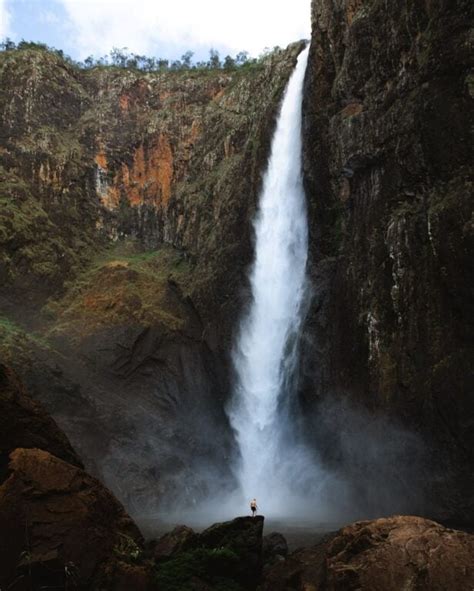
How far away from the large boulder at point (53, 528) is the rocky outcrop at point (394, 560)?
12.4 ft

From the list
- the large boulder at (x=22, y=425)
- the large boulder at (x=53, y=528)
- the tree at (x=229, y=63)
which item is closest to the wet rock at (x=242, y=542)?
the large boulder at (x=53, y=528)

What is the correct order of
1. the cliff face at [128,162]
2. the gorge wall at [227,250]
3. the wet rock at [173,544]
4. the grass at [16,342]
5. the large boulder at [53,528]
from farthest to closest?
the cliff face at [128,162], the grass at [16,342], the gorge wall at [227,250], the wet rock at [173,544], the large boulder at [53,528]

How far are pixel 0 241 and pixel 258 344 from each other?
17141 millimetres

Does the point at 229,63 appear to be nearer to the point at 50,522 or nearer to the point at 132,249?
the point at 132,249

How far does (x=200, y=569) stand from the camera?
13141 mm

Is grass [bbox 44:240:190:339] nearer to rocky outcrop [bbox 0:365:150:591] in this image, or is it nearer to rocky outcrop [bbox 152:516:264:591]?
rocky outcrop [bbox 152:516:264:591]

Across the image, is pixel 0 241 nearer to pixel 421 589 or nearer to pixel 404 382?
pixel 404 382

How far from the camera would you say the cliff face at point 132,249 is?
2892cm

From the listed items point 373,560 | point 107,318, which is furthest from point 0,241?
point 373,560

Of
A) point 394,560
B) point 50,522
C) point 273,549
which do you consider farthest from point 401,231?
point 50,522

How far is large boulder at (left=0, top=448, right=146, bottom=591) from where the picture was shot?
33.1 feet

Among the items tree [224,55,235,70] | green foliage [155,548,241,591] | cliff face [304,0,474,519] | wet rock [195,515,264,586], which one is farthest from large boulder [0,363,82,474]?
tree [224,55,235,70]

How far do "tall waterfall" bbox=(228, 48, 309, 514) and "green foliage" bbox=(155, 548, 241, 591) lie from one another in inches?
503

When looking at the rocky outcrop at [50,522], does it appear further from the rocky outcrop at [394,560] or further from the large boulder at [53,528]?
the rocky outcrop at [394,560]
